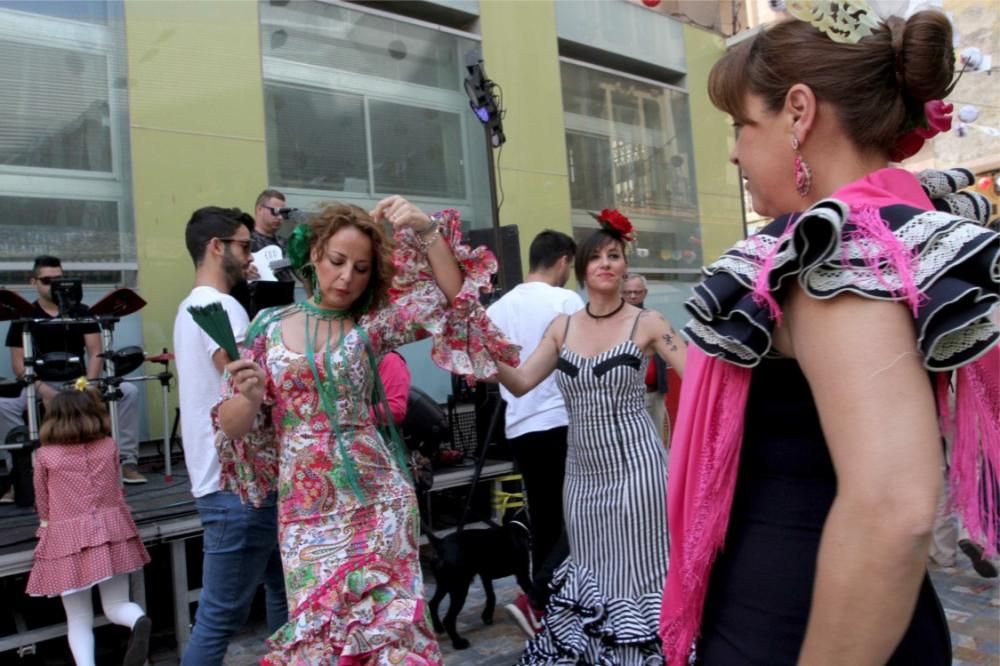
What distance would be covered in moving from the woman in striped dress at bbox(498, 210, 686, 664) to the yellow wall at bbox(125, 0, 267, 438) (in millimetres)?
4578

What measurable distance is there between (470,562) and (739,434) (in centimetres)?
353

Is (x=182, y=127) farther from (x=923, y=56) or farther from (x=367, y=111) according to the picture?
(x=923, y=56)

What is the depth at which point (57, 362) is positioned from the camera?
518 cm

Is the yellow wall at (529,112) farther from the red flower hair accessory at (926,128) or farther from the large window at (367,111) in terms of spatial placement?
the red flower hair accessory at (926,128)

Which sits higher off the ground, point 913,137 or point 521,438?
point 913,137

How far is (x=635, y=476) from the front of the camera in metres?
3.37

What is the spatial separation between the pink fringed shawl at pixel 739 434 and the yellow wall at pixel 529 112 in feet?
28.5

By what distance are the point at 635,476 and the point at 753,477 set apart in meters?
2.28

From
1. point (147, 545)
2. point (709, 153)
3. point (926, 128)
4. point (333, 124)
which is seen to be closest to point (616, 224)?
point (926, 128)

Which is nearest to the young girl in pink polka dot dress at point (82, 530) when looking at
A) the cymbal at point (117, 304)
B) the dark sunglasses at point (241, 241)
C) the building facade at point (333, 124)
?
the dark sunglasses at point (241, 241)

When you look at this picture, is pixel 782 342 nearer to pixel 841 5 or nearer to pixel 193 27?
pixel 841 5

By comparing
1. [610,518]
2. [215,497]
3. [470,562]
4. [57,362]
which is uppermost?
[57,362]

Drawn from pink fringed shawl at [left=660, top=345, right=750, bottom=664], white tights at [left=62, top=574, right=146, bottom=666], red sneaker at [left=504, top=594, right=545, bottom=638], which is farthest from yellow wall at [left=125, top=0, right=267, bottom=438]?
pink fringed shawl at [left=660, top=345, right=750, bottom=664]

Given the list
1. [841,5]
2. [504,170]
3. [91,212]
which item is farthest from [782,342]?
[504,170]
